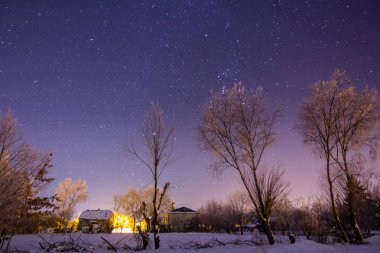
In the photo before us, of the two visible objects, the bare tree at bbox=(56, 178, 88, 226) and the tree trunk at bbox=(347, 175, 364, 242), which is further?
the bare tree at bbox=(56, 178, 88, 226)

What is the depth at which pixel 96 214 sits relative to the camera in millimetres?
71312

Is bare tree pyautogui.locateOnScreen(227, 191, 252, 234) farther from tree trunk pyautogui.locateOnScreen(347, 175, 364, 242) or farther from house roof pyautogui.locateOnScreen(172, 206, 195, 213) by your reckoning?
tree trunk pyautogui.locateOnScreen(347, 175, 364, 242)

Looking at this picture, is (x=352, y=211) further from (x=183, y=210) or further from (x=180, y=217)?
(x=183, y=210)

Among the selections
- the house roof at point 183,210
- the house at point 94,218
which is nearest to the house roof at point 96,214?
the house at point 94,218

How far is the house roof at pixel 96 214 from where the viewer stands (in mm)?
69562

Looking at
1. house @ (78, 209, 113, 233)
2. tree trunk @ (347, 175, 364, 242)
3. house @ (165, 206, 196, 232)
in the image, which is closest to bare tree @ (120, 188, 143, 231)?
house @ (78, 209, 113, 233)

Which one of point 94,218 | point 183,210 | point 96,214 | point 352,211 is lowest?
point 352,211

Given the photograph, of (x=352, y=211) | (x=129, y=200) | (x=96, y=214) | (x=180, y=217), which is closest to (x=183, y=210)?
(x=180, y=217)

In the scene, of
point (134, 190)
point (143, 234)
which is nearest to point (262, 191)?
point (143, 234)

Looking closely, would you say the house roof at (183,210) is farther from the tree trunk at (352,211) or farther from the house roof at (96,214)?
the tree trunk at (352,211)

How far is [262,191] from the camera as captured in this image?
19.5 meters

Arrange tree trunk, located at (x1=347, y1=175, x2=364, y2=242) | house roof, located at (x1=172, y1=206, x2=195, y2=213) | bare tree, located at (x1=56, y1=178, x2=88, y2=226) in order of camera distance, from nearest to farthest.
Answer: tree trunk, located at (x1=347, y1=175, x2=364, y2=242) < bare tree, located at (x1=56, y1=178, x2=88, y2=226) < house roof, located at (x1=172, y1=206, x2=195, y2=213)

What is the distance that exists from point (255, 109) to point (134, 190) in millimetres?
60692

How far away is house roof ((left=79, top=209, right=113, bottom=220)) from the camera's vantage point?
228 ft
